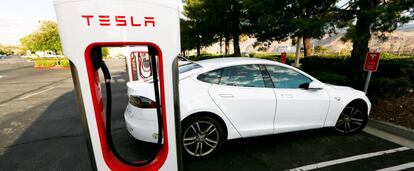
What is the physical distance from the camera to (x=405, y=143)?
385 cm

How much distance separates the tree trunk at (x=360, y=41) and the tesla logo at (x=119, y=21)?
14.8 feet

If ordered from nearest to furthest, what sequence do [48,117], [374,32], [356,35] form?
[356,35], [374,32], [48,117]

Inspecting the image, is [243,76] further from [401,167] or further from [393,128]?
[393,128]

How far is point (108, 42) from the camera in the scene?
62.7 inches

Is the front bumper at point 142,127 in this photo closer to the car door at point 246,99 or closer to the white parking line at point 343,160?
the car door at point 246,99

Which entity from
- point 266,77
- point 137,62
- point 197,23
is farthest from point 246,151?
point 197,23

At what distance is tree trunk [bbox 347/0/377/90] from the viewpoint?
184 inches

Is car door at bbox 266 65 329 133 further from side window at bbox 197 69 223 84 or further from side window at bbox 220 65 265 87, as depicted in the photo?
side window at bbox 197 69 223 84

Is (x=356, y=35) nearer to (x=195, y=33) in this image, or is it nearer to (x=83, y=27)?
(x=83, y=27)

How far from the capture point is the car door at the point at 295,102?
11.4ft

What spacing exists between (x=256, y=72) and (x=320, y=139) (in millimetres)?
1669

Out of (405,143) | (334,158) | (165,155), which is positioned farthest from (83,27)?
(405,143)

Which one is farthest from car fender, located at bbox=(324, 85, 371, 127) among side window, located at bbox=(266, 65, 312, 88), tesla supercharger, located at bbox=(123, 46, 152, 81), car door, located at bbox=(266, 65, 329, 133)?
tesla supercharger, located at bbox=(123, 46, 152, 81)

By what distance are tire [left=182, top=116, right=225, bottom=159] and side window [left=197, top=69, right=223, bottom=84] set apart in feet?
1.66
